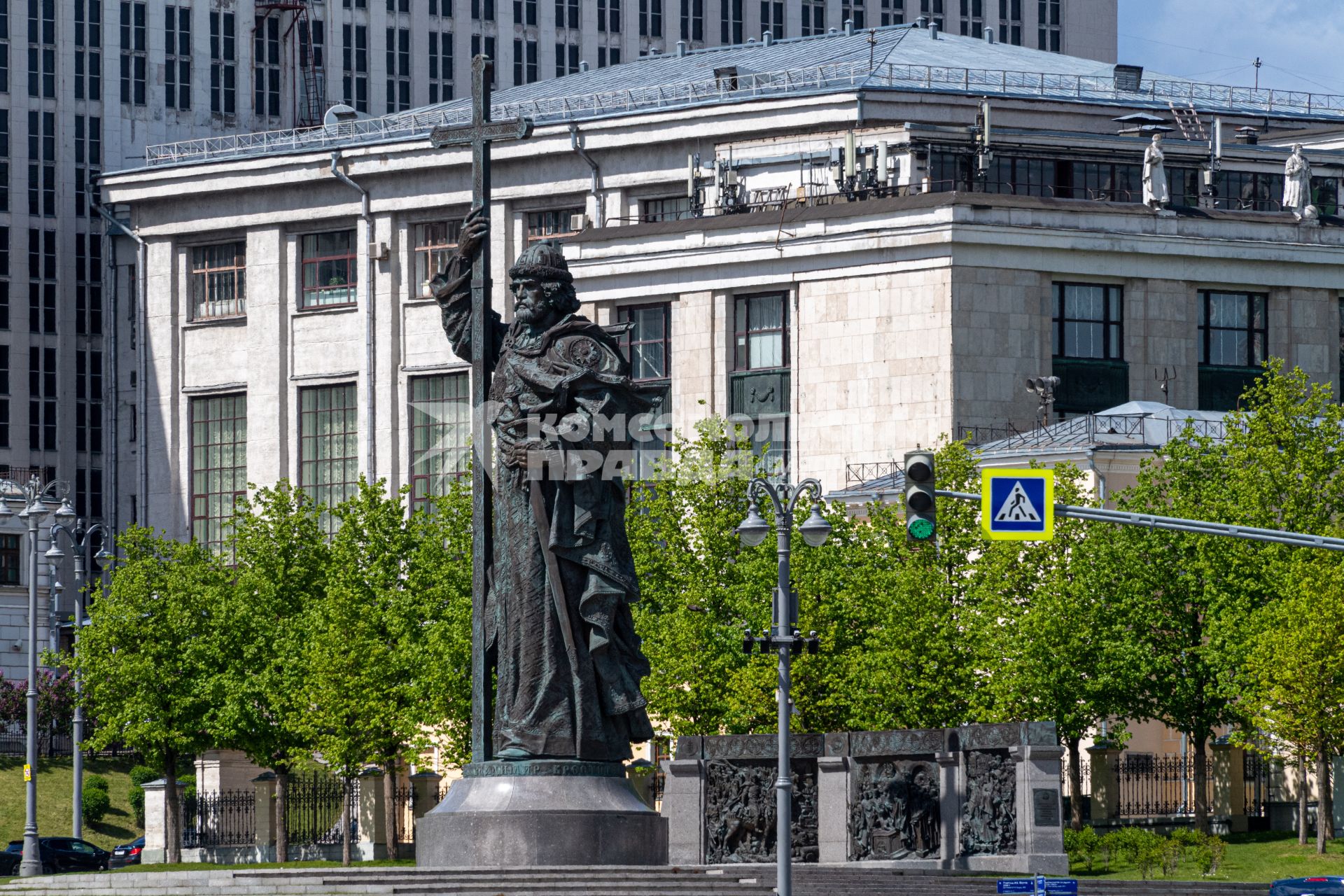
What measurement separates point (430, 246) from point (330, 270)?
196 inches

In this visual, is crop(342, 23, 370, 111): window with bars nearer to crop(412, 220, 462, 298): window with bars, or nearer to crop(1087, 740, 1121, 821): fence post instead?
crop(412, 220, 462, 298): window with bars

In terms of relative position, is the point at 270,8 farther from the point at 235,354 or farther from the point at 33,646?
the point at 33,646

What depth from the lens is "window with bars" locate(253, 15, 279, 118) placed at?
443 feet

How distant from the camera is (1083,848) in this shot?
2112 inches

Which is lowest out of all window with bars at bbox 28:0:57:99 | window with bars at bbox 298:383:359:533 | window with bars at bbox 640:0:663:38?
window with bars at bbox 298:383:359:533

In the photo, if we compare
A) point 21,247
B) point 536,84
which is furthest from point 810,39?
point 21,247

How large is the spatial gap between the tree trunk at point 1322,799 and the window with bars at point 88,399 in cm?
8388

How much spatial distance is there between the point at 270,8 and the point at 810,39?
112 feet

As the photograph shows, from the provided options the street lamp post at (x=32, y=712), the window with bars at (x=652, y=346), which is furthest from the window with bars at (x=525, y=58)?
the street lamp post at (x=32, y=712)

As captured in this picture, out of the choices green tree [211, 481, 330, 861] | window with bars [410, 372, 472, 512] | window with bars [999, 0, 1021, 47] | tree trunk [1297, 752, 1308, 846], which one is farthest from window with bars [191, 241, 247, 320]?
tree trunk [1297, 752, 1308, 846]

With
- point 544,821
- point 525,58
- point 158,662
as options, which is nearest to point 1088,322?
point 158,662

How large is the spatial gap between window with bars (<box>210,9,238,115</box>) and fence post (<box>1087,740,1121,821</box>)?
80.5m

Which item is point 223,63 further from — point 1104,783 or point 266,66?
point 1104,783

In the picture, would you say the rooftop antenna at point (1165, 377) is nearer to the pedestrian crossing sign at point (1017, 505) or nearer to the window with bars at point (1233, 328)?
the window with bars at point (1233, 328)
